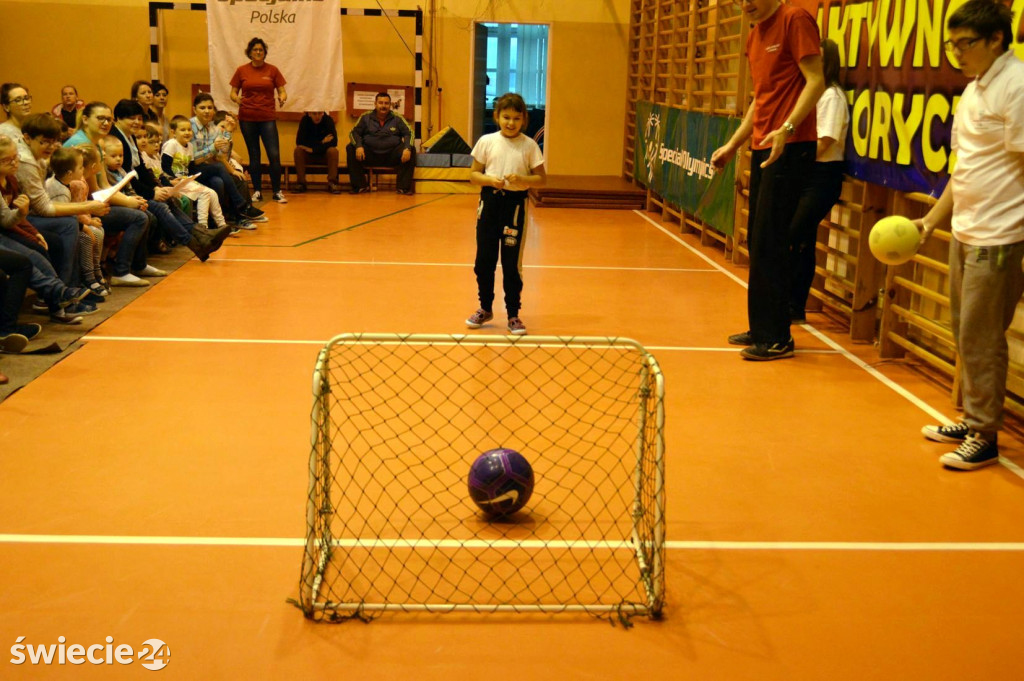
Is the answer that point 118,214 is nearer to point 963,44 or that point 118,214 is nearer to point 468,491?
point 468,491

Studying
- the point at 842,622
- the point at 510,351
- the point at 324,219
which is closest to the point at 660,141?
the point at 324,219

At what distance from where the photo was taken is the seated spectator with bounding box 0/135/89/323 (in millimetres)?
6156

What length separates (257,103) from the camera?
13.0 meters

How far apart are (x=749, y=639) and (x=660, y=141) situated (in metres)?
10.4

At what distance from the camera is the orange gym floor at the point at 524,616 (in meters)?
3.01

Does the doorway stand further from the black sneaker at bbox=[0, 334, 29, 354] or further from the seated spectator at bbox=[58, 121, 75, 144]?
the black sneaker at bbox=[0, 334, 29, 354]

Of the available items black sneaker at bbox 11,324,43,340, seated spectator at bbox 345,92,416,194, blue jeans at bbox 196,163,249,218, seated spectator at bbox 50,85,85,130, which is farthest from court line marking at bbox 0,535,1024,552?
seated spectator at bbox 345,92,416,194

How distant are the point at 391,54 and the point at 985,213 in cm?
1278

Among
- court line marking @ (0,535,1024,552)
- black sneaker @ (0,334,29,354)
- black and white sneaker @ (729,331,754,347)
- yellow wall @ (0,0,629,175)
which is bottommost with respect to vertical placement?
court line marking @ (0,535,1024,552)

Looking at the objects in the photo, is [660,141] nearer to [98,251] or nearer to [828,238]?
[828,238]

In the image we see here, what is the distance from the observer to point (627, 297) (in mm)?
8055

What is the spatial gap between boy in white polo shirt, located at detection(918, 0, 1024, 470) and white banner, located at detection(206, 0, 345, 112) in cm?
1149

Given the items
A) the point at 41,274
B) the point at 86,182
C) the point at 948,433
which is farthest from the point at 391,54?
the point at 948,433

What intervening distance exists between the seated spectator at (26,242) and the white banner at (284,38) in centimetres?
852
